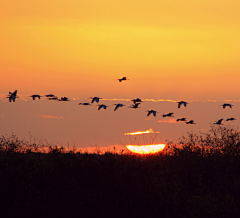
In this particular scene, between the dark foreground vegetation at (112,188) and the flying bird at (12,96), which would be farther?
the flying bird at (12,96)

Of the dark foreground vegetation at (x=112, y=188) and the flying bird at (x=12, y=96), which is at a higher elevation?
the flying bird at (x=12, y=96)

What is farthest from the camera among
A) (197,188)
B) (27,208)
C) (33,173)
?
(197,188)

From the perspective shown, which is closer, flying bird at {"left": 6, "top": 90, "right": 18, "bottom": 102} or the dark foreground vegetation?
the dark foreground vegetation

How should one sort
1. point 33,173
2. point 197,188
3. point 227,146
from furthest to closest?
point 227,146 → point 197,188 → point 33,173

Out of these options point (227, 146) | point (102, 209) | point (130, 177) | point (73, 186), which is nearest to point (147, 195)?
point (130, 177)

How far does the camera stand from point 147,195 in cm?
1477

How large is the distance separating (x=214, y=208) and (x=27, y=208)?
8607mm

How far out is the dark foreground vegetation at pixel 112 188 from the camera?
13.5m

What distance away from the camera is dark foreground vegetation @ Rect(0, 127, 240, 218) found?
44.3 ft

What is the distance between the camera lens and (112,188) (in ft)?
48.6

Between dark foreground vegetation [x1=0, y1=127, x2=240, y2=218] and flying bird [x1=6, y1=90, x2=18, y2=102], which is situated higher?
flying bird [x1=6, y1=90, x2=18, y2=102]

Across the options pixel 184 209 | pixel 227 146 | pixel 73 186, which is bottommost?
pixel 184 209

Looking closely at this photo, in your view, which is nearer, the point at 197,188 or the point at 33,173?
the point at 33,173

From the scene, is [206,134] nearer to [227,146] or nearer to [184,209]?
[227,146]
